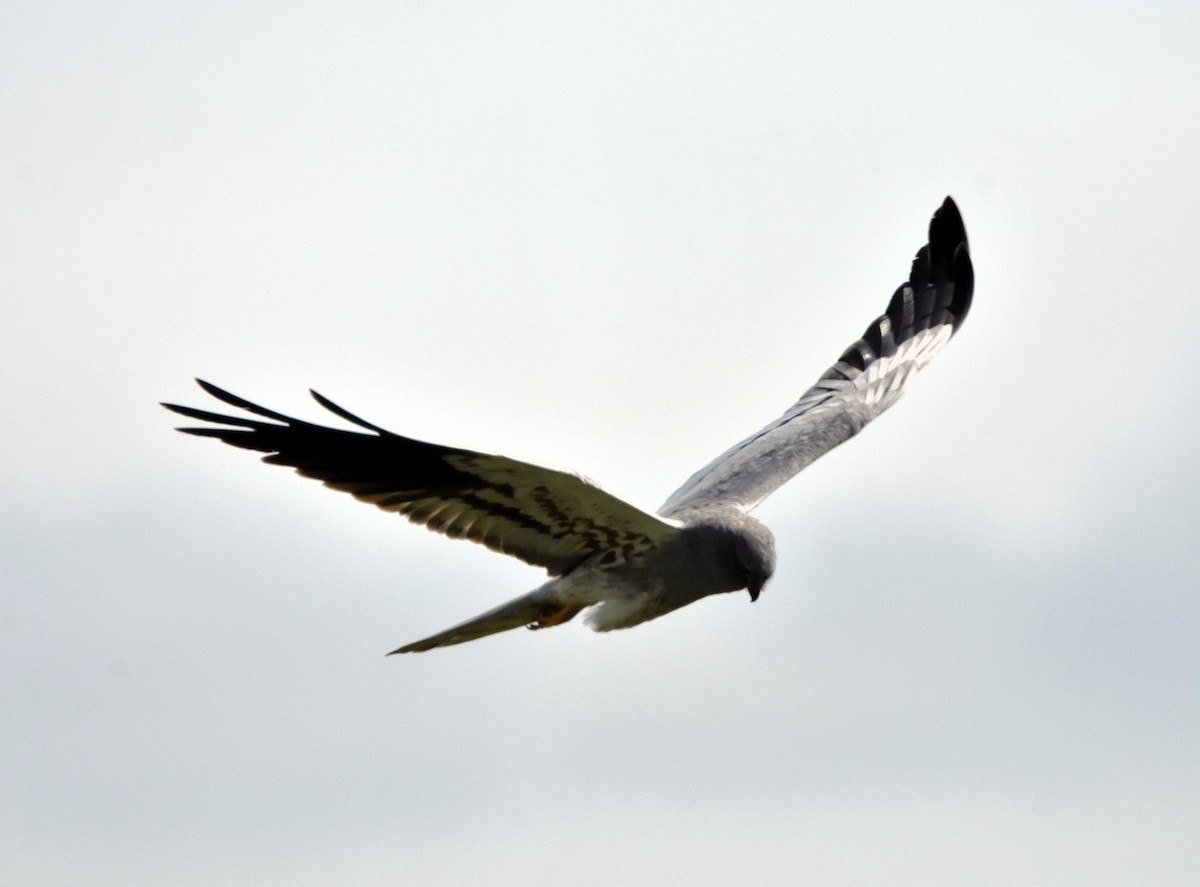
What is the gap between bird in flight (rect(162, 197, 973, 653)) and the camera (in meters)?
10.2

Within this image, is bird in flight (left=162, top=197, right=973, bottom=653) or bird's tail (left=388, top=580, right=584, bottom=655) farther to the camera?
bird's tail (left=388, top=580, right=584, bottom=655)

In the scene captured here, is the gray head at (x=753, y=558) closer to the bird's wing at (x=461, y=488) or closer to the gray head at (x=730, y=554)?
the gray head at (x=730, y=554)

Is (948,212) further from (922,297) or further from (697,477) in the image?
(697,477)

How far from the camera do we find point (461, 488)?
10508 mm

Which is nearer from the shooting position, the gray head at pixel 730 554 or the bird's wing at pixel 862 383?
the gray head at pixel 730 554

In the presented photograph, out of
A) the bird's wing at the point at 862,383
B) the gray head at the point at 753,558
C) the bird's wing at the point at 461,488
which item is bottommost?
the gray head at the point at 753,558

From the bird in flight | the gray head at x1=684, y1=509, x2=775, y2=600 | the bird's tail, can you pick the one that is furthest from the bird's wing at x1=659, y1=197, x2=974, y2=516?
the bird's tail

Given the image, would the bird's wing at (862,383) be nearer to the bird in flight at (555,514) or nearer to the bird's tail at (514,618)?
the bird in flight at (555,514)

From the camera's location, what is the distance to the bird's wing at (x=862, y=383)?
12922 millimetres

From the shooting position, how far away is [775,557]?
11359 millimetres

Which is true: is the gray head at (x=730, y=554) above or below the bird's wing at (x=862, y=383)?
below

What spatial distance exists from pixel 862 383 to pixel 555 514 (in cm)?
509

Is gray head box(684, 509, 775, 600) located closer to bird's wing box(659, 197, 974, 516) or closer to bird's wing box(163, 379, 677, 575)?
bird's wing box(163, 379, 677, 575)

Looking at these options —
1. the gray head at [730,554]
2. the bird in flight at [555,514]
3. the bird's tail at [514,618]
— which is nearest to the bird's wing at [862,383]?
the bird in flight at [555,514]
